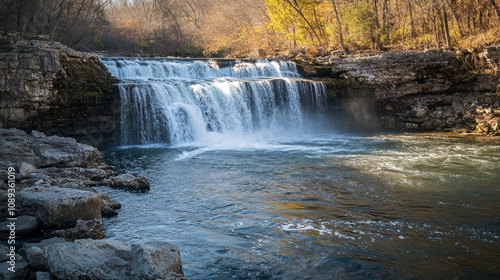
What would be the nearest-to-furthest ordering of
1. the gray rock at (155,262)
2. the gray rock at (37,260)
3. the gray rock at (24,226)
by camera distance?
1. the gray rock at (155,262)
2. the gray rock at (37,260)
3. the gray rock at (24,226)

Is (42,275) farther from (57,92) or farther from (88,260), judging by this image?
(57,92)

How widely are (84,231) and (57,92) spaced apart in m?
9.74

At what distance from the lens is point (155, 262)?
3537mm

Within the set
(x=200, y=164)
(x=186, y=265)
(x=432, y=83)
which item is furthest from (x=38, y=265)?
(x=432, y=83)

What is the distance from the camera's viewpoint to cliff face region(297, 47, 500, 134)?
16.8m

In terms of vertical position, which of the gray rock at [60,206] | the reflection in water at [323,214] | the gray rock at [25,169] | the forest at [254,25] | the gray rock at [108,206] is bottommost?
the reflection in water at [323,214]

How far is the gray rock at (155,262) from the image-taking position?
344 cm

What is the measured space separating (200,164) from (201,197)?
11.0 feet

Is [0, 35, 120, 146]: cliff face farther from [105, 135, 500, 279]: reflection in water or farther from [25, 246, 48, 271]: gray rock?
[25, 246, 48, 271]: gray rock

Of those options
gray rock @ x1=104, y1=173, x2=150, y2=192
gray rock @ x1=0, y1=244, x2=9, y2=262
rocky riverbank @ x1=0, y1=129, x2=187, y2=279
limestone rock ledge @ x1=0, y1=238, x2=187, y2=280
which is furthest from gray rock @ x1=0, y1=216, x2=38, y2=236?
gray rock @ x1=104, y1=173, x2=150, y2=192

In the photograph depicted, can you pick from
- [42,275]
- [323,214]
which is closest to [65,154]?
[42,275]

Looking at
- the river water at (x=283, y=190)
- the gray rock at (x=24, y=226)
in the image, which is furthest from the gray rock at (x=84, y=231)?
the gray rock at (x=24, y=226)

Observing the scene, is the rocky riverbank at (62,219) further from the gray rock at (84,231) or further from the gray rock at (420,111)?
the gray rock at (420,111)

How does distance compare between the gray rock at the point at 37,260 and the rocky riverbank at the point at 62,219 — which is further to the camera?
the gray rock at the point at 37,260
